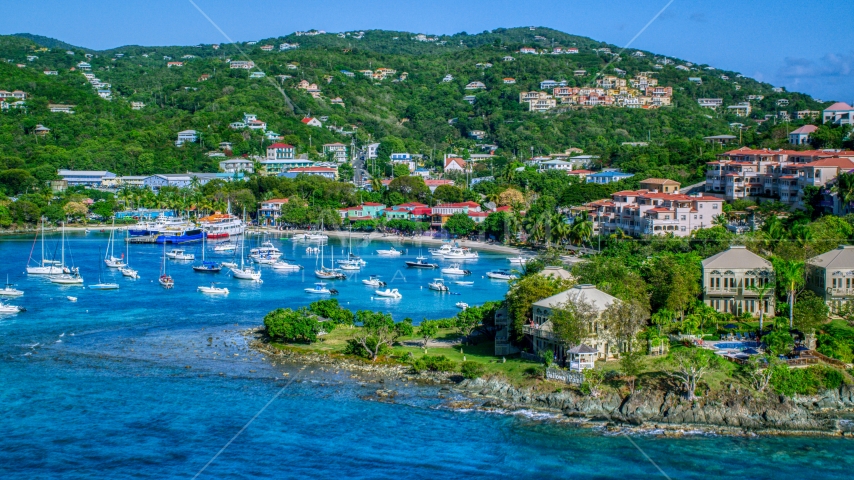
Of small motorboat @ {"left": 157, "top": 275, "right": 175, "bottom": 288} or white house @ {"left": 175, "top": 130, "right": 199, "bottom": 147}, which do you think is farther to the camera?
white house @ {"left": 175, "top": 130, "right": 199, "bottom": 147}

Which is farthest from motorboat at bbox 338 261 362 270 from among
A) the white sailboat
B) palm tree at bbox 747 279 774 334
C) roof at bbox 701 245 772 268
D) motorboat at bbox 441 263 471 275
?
palm tree at bbox 747 279 774 334

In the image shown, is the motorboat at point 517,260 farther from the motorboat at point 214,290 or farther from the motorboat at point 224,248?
the motorboat at point 224,248

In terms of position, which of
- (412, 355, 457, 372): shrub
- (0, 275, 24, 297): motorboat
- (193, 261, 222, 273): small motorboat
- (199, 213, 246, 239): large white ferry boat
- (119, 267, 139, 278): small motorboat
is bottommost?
(412, 355, 457, 372): shrub

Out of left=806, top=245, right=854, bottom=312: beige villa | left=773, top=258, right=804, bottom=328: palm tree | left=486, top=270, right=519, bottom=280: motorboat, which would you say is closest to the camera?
left=773, top=258, right=804, bottom=328: palm tree

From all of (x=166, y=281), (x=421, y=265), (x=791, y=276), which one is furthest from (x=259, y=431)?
(x=421, y=265)

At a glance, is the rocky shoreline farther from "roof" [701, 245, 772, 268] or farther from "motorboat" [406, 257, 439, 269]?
"motorboat" [406, 257, 439, 269]

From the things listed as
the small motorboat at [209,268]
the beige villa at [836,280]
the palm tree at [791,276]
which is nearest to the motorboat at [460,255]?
the small motorboat at [209,268]

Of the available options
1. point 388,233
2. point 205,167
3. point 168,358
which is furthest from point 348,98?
point 168,358

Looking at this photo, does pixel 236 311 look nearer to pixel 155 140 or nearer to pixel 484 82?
pixel 155 140
